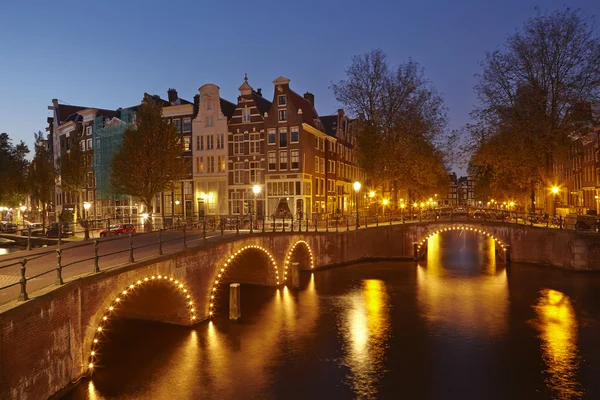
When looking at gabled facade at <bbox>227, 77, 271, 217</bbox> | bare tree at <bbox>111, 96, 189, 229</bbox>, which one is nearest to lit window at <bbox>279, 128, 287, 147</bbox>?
gabled facade at <bbox>227, 77, 271, 217</bbox>

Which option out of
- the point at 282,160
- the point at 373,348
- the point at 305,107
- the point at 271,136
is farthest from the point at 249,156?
the point at 373,348

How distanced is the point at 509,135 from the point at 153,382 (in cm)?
3457

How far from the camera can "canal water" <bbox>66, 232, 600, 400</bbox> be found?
14.6 meters

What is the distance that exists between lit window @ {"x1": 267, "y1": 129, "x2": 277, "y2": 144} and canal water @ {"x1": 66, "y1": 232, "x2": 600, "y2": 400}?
2233cm

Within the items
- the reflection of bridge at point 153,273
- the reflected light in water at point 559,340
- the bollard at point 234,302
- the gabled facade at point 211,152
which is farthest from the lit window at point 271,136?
the reflected light in water at point 559,340

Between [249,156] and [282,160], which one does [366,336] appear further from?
[249,156]

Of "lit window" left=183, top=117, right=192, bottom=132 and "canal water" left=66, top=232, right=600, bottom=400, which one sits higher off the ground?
"lit window" left=183, top=117, right=192, bottom=132

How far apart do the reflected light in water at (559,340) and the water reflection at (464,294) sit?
1818mm

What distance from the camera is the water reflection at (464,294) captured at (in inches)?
840

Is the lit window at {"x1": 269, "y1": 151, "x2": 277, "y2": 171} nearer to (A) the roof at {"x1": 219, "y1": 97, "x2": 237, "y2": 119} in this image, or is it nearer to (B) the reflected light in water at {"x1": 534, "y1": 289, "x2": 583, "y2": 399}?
(A) the roof at {"x1": 219, "y1": 97, "x2": 237, "y2": 119}

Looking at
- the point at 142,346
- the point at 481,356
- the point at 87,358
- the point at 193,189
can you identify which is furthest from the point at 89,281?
the point at 193,189

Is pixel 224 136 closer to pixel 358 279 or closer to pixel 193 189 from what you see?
pixel 193 189

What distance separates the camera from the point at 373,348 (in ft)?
60.3

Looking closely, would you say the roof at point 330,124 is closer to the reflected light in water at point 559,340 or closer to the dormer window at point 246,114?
the dormer window at point 246,114
